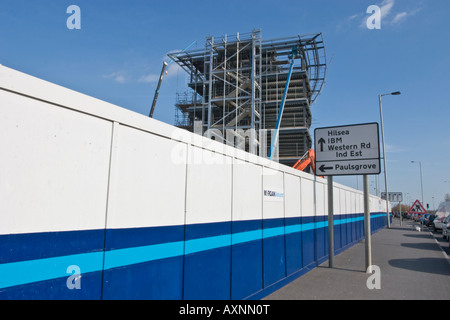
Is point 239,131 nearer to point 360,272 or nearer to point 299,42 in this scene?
point 299,42

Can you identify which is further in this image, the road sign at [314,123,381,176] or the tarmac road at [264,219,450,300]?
the road sign at [314,123,381,176]

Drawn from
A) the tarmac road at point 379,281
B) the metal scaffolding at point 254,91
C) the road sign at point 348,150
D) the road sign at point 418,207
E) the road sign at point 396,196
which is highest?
the metal scaffolding at point 254,91

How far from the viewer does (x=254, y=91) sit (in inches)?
1441

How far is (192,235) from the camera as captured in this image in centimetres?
477

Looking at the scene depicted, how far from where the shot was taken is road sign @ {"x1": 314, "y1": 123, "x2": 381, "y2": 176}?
396 inches

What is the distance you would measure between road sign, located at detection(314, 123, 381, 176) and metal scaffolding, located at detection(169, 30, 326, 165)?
24606mm

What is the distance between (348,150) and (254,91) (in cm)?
2719

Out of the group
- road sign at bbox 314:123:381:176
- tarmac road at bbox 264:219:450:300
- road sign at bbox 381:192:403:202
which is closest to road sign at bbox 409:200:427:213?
road sign at bbox 381:192:403:202

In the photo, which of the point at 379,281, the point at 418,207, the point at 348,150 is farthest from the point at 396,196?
the point at 379,281

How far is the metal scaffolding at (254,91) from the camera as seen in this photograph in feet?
121

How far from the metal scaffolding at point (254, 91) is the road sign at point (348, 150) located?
80.7 feet

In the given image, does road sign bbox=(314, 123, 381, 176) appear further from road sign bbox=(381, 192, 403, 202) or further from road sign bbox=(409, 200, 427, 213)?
road sign bbox=(381, 192, 403, 202)

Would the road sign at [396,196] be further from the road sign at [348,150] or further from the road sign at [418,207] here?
the road sign at [348,150]

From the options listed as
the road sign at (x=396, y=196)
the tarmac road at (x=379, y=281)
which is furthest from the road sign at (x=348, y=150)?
the road sign at (x=396, y=196)
